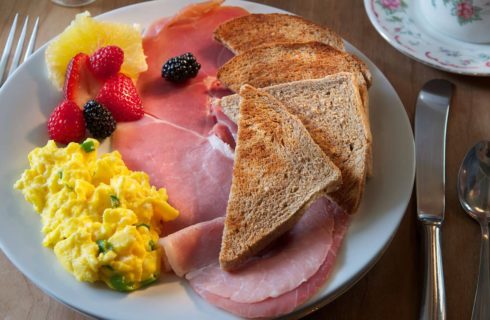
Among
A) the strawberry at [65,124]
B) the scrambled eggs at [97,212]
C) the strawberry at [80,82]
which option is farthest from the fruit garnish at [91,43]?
the scrambled eggs at [97,212]

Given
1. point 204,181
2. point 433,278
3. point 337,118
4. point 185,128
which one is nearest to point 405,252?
point 433,278

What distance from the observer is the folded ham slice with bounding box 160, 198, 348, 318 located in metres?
1.41

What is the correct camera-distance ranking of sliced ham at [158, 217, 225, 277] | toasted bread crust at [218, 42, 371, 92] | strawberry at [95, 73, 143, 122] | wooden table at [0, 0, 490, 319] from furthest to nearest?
toasted bread crust at [218, 42, 371, 92] → strawberry at [95, 73, 143, 122] → wooden table at [0, 0, 490, 319] → sliced ham at [158, 217, 225, 277]

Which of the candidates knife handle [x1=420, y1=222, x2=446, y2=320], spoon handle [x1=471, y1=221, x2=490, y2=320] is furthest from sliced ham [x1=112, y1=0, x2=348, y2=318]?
spoon handle [x1=471, y1=221, x2=490, y2=320]

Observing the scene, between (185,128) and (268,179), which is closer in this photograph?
(268,179)

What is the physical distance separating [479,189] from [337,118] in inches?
20.8

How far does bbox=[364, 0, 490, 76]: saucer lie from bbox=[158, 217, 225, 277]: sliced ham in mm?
1172

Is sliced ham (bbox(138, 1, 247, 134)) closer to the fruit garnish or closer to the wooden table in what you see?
the fruit garnish

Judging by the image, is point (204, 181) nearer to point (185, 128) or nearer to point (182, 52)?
point (185, 128)

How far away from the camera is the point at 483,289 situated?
1559mm

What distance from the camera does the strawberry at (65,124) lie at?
179 centimetres

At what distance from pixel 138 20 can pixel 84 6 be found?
1.49ft

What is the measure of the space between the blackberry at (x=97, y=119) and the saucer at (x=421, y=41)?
119cm

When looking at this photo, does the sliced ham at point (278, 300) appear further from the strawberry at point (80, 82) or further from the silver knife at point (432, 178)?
the strawberry at point (80, 82)
